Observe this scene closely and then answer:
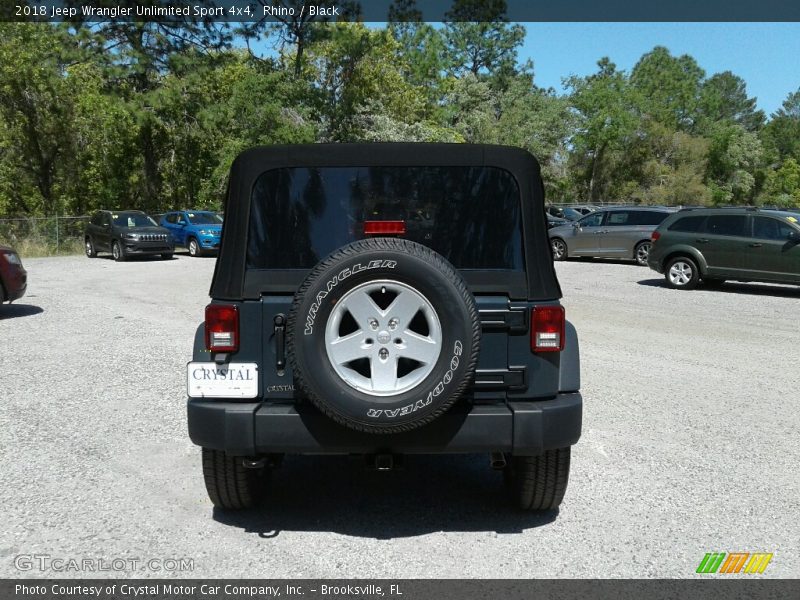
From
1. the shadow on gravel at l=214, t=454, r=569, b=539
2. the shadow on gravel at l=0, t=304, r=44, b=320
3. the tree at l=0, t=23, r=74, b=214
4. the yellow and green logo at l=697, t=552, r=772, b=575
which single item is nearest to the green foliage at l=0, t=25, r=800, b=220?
the tree at l=0, t=23, r=74, b=214

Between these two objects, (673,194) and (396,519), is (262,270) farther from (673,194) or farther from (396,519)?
(673,194)

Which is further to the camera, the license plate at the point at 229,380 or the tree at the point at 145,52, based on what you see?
the tree at the point at 145,52

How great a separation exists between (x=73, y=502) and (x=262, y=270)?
1.90 metres

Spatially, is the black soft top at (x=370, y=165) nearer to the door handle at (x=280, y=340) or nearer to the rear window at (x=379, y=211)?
the rear window at (x=379, y=211)

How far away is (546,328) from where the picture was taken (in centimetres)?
416

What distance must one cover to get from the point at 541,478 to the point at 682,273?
13971mm

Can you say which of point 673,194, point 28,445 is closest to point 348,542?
point 28,445

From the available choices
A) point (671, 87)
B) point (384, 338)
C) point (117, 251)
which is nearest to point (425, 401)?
point (384, 338)

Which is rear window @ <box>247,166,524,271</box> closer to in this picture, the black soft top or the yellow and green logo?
the black soft top

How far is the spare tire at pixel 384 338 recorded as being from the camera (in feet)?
12.5

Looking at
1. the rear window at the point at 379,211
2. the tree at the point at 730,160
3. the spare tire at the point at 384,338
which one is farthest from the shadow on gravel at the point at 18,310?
the tree at the point at 730,160

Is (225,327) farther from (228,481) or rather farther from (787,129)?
(787,129)

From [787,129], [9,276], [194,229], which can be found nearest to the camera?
[9,276]

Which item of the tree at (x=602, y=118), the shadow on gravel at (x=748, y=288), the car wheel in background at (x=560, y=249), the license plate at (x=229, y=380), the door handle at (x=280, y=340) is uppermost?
the tree at (x=602, y=118)
